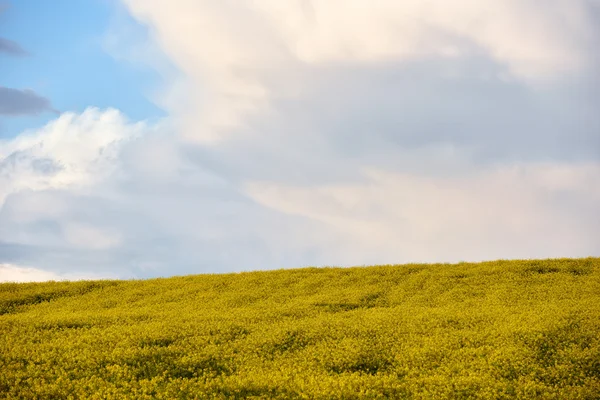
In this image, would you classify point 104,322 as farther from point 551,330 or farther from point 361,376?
point 551,330

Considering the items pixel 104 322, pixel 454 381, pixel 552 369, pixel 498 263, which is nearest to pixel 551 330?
pixel 552 369

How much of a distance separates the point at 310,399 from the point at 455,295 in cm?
1780

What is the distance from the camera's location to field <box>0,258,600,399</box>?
19156 millimetres

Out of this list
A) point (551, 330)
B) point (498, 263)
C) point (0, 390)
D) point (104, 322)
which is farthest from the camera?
point (498, 263)

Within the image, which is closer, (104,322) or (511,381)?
(511,381)

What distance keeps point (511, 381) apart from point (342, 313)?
11.3 m

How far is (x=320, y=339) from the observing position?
79.9ft

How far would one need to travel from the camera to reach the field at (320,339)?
19.2 metres

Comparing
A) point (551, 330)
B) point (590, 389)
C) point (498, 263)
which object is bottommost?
point (590, 389)

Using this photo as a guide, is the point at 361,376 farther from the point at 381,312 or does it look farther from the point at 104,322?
the point at 104,322

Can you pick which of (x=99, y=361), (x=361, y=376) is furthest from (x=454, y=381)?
(x=99, y=361)

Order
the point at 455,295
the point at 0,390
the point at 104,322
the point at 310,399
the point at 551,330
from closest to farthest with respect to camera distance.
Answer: the point at 310,399, the point at 0,390, the point at 551,330, the point at 104,322, the point at 455,295

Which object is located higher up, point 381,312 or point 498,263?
point 498,263

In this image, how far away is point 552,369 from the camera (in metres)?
20.3
